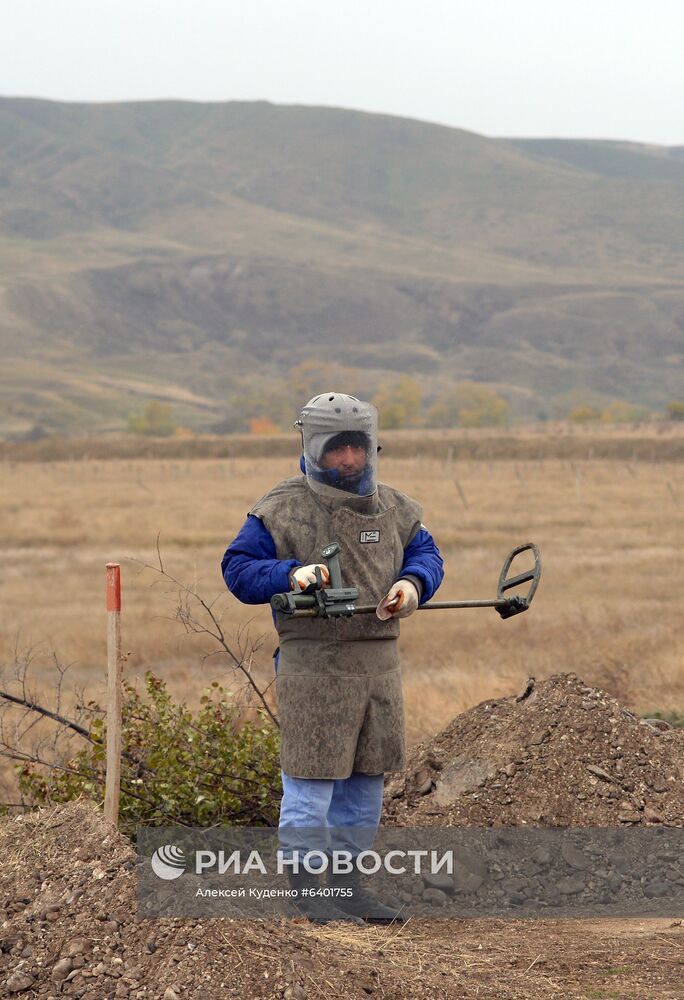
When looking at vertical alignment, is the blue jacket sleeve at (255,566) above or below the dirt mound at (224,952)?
above

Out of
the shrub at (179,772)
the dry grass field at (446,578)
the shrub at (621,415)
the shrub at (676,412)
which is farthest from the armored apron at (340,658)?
the shrub at (621,415)

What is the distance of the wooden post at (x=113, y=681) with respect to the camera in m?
4.91

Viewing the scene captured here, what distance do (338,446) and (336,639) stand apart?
2.33 ft

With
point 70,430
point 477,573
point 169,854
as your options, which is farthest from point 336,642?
point 70,430

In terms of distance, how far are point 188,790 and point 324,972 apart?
234cm

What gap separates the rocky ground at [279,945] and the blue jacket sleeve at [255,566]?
1.00 meters

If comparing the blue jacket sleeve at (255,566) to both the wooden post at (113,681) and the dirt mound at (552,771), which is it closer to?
the wooden post at (113,681)

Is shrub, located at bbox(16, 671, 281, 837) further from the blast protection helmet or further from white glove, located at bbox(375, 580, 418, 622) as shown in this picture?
white glove, located at bbox(375, 580, 418, 622)

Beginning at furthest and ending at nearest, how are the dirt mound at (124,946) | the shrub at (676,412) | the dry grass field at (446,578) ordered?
1. the shrub at (676,412)
2. the dry grass field at (446,578)
3. the dirt mound at (124,946)

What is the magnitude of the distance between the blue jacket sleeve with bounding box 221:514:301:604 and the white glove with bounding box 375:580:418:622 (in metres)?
0.34

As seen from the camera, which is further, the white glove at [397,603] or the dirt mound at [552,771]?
the dirt mound at [552,771]

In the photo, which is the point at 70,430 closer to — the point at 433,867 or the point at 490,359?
the point at 490,359

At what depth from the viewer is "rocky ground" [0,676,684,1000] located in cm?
402

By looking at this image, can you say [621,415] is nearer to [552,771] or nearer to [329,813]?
[552,771]
